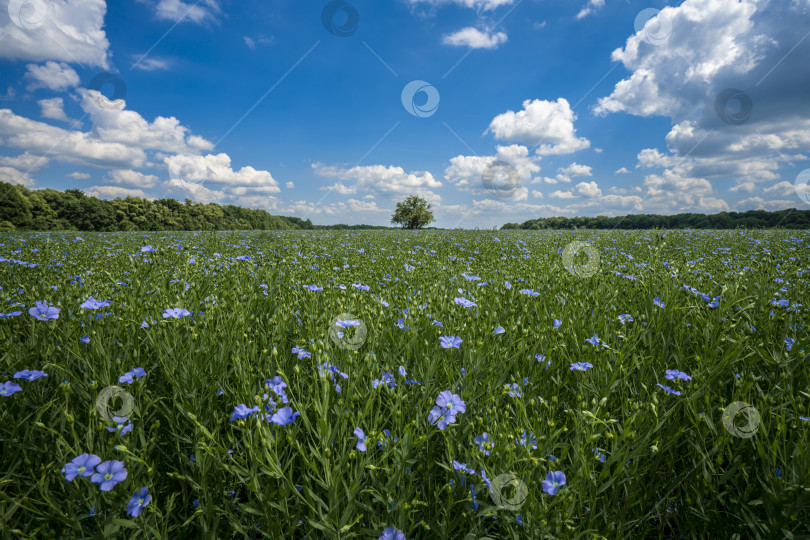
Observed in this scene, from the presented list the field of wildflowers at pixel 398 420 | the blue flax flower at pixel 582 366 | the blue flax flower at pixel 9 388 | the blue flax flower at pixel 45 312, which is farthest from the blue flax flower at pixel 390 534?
the blue flax flower at pixel 45 312

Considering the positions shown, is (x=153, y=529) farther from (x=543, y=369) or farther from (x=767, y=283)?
(x=767, y=283)

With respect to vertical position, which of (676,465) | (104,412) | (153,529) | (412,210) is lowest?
(676,465)

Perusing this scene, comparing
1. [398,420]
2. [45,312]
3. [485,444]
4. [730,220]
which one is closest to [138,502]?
[398,420]

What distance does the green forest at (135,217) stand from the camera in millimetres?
28281

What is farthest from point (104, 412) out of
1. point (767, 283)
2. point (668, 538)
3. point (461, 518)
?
point (767, 283)

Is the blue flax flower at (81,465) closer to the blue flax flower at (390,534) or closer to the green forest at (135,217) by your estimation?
the blue flax flower at (390,534)

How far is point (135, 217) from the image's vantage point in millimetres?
52969

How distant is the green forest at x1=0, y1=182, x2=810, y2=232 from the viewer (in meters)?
28.3

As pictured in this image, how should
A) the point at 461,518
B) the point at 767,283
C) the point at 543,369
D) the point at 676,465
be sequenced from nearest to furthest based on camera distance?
the point at 461,518 → the point at 676,465 → the point at 543,369 → the point at 767,283

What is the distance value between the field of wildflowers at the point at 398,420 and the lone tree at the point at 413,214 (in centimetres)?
6817

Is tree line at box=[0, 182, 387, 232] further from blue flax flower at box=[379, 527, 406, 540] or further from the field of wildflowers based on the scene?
blue flax flower at box=[379, 527, 406, 540]

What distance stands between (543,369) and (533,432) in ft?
2.37

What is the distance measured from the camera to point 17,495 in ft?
4.18

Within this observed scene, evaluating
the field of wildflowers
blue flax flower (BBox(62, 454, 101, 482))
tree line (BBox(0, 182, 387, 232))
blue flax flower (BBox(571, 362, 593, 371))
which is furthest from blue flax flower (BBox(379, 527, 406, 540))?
tree line (BBox(0, 182, 387, 232))
